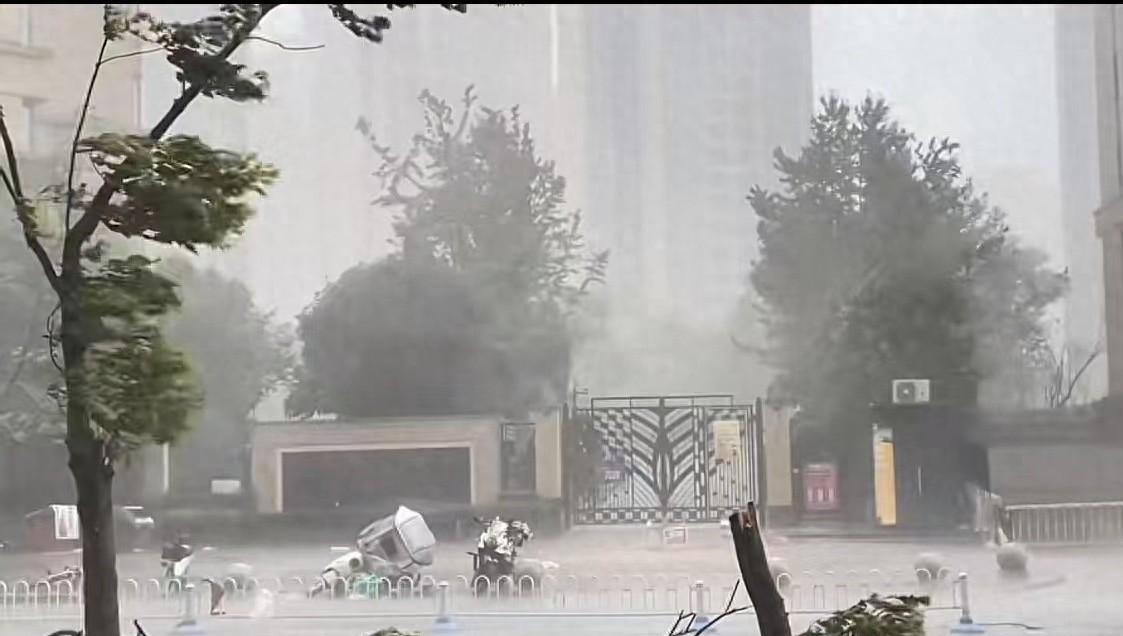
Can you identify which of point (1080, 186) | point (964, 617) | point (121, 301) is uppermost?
point (1080, 186)

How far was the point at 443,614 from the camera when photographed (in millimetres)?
1329

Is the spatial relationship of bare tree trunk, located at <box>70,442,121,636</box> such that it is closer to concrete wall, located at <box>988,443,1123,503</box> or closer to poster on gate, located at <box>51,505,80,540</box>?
poster on gate, located at <box>51,505,80,540</box>

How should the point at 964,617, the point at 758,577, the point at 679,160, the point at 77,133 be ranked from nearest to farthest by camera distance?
the point at 758,577 → the point at 77,133 → the point at 964,617 → the point at 679,160

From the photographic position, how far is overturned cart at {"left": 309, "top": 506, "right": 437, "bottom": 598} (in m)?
1.33

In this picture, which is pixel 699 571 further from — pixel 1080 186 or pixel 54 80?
pixel 54 80

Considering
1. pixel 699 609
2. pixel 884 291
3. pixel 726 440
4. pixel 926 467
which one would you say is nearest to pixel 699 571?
pixel 699 609

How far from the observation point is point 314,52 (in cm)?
142

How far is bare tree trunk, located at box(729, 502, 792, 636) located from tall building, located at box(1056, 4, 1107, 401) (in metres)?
0.62

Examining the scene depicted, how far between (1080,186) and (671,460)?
2.10 ft

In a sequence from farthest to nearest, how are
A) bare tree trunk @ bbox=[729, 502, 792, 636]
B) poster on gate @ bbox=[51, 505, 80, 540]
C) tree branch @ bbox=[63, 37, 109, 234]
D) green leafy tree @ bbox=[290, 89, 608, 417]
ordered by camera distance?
green leafy tree @ bbox=[290, 89, 608, 417], poster on gate @ bbox=[51, 505, 80, 540], tree branch @ bbox=[63, 37, 109, 234], bare tree trunk @ bbox=[729, 502, 792, 636]

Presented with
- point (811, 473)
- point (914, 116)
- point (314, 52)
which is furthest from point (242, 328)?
point (914, 116)

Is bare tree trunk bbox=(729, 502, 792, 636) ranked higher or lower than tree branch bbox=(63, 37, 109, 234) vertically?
lower

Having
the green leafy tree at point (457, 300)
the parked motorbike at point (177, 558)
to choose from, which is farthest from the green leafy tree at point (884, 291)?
the parked motorbike at point (177, 558)

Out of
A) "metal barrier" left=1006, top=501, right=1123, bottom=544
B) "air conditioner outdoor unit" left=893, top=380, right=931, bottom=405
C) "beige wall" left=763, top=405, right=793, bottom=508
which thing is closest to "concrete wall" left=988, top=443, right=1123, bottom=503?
"metal barrier" left=1006, top=501, right=1123, bottom=544
